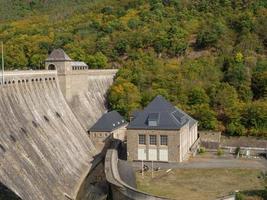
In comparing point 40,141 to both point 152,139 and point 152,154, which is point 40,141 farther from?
point 152,154

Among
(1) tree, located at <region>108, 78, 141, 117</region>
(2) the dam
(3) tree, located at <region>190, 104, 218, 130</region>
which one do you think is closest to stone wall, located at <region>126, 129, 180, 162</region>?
(2) the dam

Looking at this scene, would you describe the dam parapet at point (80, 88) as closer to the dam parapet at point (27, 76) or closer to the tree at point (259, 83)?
the dam parapet at point (27, 76)

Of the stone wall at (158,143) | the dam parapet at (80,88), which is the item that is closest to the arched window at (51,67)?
the dam parapet at (80,88)

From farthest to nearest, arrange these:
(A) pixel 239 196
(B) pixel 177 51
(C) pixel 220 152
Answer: (B) pixel 177 51 → (C) pixel 220 152 → (A) pixel 239 196

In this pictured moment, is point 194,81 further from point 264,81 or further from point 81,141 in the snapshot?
point 81,141

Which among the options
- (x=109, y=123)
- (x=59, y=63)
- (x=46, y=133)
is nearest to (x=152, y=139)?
(x=109, y=123)

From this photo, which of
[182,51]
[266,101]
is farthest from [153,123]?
[182,51]
